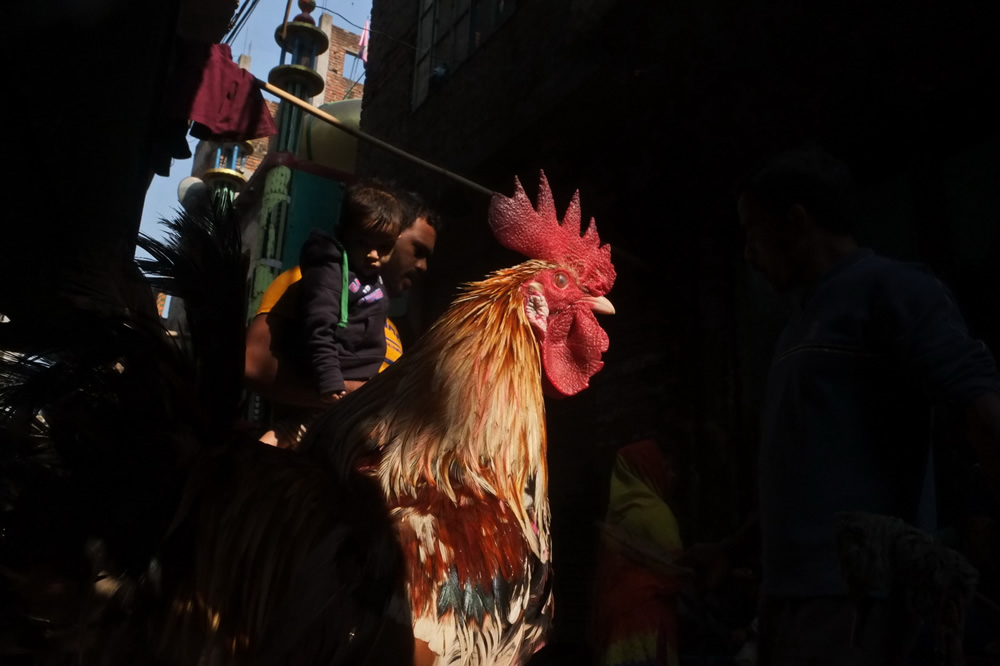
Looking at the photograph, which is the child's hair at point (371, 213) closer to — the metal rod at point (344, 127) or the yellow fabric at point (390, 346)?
the yellow fabric at point (390, 346)

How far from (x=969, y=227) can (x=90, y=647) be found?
166 inches

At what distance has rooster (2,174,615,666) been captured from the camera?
1.66 m

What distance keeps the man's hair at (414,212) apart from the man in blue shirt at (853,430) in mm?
1801

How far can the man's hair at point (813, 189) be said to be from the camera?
6.39 ft

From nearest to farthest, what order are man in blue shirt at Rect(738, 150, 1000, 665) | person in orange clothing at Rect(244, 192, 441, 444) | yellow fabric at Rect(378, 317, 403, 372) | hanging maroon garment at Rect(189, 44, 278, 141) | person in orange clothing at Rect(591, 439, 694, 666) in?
man in blue shirt at Rect(738, 150, 1000, 665)
person in orange clothing at Rect(244, 192, 441, 444)
yellow fabric at Rect(378, 317, 403, 372)
person in orange clothing at Rect(591, 439, 694, 666)
hanging maroon garment at Rect(189, 44, 278, 141)

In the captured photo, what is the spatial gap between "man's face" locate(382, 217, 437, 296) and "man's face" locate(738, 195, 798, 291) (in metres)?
1.60

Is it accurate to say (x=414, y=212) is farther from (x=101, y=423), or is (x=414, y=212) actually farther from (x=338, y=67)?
(x=338, y=67)

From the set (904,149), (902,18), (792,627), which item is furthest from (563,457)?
(792,627)

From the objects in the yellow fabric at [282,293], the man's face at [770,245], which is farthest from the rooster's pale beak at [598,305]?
the man's face at [770,245]

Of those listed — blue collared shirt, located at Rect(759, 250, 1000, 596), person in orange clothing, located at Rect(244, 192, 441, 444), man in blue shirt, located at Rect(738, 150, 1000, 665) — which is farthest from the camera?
person in orange clothing, located at Rect(244, 192, 441, 444)

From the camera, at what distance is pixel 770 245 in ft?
6.62

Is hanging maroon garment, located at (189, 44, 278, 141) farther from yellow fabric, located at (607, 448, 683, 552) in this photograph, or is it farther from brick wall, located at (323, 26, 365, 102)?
brick wall, located at (323, 26, 365, 102)

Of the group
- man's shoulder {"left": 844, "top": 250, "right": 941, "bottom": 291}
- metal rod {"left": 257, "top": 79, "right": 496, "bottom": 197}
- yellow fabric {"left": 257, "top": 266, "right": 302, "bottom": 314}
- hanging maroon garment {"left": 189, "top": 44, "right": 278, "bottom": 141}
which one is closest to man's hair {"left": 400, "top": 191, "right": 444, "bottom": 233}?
yellow fabric {"left": 257, "top": 266, "right": 302, "bottom": 314}

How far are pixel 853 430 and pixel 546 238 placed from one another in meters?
1.61
